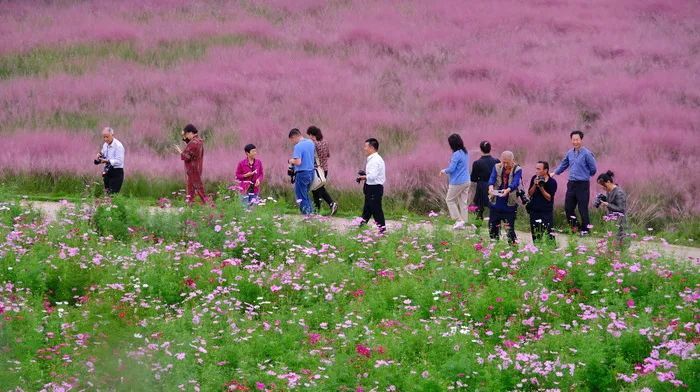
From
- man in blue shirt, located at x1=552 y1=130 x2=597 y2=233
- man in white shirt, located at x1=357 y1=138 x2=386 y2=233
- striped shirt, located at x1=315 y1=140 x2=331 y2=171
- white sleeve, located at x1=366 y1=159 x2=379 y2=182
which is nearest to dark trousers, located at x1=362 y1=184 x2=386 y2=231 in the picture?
man in white shirt, located at x1=357 y1=138 x2=386 y2=233

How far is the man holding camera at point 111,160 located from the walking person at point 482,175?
5.78 m

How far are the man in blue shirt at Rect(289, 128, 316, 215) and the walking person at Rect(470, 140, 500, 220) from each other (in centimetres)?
263

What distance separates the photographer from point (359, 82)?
2933cm

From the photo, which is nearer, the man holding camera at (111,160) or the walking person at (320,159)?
the man holding camera at (111,160)

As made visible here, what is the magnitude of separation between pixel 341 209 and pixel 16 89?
13.3 metres

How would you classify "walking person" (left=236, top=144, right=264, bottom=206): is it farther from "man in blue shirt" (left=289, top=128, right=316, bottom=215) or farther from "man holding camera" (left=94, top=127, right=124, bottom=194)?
"man holding camera" (left=94, top=127, right=124, bottom=194)

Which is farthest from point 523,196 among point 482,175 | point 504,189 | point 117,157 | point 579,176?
point 117,157

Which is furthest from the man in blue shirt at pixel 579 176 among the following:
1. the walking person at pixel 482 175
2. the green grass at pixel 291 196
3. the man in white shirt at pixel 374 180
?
the man in white shirt at pixel 374 180

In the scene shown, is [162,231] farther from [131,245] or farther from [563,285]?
[563,285]

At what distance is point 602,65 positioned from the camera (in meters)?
Result: 30.9

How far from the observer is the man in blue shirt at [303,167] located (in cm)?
1775

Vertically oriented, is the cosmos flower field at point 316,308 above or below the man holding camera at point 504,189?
below

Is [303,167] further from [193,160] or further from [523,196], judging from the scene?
[523,196]

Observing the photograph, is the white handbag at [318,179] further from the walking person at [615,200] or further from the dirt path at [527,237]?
the walking person at [615,200]
